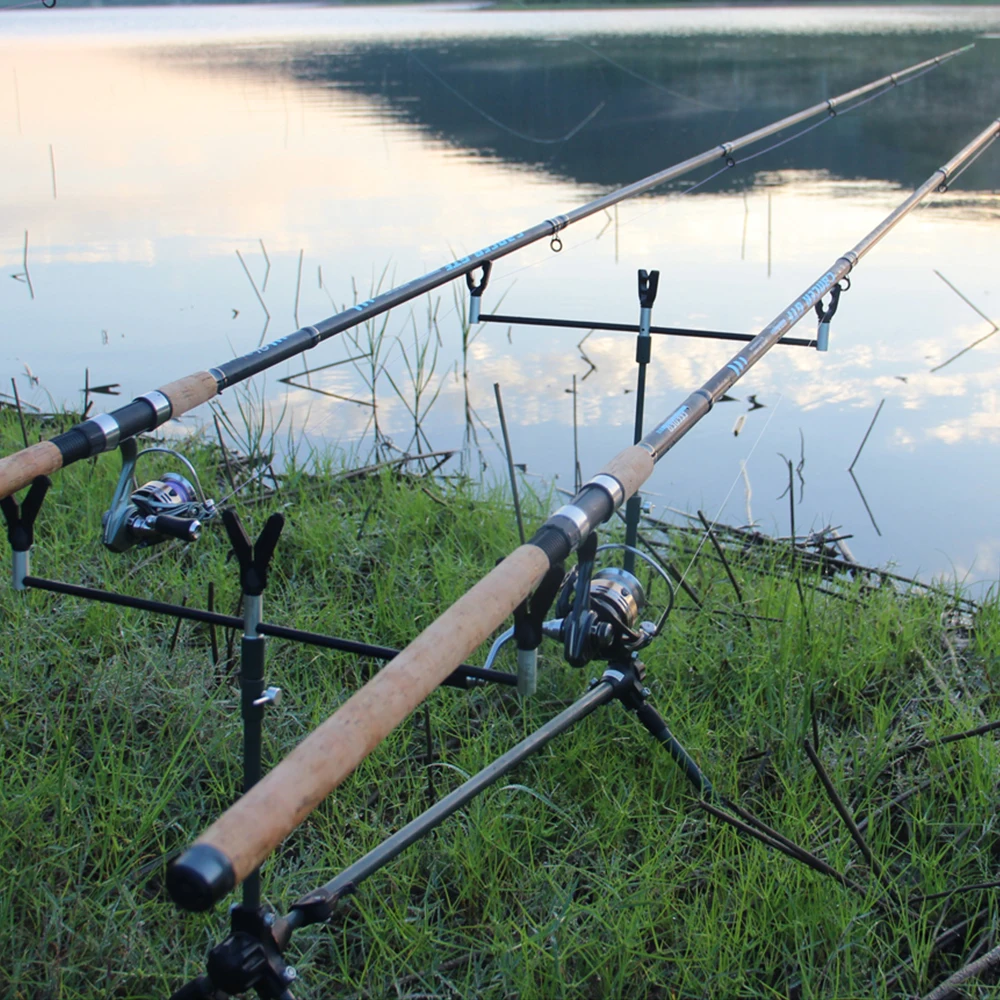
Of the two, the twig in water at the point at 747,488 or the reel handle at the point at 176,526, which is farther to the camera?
the twig in water at the point at 747,488

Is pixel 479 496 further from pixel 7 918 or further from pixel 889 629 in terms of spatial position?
pixel 7 918

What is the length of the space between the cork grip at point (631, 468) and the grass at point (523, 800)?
696 millimetres

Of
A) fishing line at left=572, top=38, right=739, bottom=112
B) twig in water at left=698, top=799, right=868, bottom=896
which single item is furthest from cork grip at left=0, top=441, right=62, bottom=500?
fishing line at left=572, top=38, right=739, bottom=112

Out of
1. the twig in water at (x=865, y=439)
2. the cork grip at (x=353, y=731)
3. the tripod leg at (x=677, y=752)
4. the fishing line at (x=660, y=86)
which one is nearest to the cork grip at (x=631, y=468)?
the cork grip at (x=353, y=731)

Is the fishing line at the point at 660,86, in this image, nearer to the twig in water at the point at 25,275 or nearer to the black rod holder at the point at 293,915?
the twig in water at the point at 25,275

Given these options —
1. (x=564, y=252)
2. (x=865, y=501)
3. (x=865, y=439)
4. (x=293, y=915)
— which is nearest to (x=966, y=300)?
(x=865, y=439)

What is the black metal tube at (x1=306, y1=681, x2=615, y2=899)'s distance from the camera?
1404mm

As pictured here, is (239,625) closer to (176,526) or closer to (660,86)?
(176,526)

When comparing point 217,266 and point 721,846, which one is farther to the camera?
point 217,266

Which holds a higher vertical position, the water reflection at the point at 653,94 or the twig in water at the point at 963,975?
the water reflection at the point at 653,94

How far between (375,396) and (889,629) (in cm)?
259

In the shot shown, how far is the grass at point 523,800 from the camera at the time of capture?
167 centimetres

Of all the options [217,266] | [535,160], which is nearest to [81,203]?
[217,266]

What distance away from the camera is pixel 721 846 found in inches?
74.2
